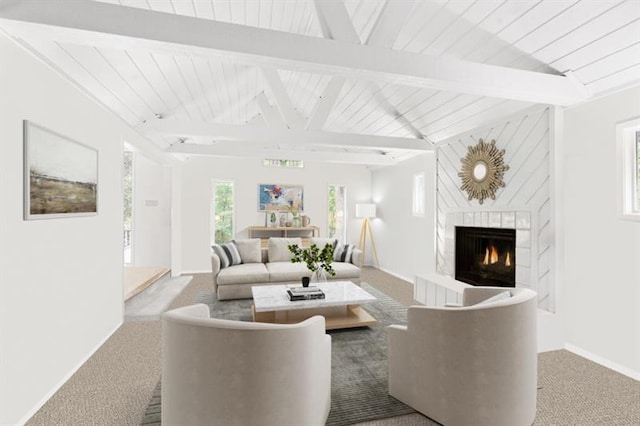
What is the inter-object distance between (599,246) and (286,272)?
374 cm

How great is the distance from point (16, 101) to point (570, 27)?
3.85 meters

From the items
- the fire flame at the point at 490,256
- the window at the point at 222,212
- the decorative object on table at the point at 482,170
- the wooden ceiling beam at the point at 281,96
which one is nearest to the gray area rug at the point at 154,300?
the window at the point at 222,212

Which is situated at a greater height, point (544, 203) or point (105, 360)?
point (544, 203)

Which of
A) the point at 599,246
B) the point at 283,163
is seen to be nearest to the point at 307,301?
the point at 599,246

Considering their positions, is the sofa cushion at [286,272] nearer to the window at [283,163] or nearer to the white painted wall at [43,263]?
the white painted wall at [43,263]

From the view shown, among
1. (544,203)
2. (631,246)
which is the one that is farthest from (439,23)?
(631,246)

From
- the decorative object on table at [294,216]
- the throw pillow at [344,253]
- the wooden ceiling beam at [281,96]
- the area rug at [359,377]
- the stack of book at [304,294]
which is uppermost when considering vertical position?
the wooden ceiling beam at [281,96]

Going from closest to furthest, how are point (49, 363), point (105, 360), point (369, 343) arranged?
point (49, 363)
point (105, 360)
point (369, 343)

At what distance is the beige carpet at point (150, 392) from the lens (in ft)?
6.70

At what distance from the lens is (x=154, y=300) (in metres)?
4.75

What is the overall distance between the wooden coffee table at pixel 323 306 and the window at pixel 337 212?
3.94 metres

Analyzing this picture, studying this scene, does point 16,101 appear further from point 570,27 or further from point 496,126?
point 496,126

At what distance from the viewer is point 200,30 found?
2.03 metres

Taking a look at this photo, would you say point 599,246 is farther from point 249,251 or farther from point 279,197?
point 279,197
